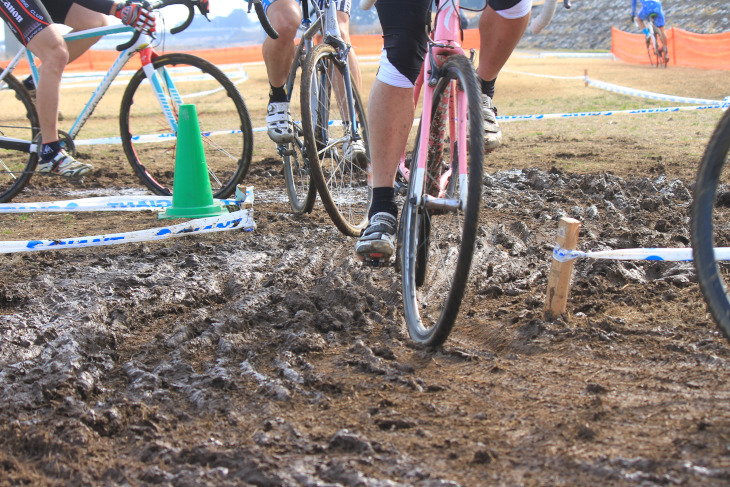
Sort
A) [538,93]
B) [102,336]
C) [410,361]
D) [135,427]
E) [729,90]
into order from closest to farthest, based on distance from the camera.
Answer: [135,427], [410,361], [102,336], [729,90], [538,93]

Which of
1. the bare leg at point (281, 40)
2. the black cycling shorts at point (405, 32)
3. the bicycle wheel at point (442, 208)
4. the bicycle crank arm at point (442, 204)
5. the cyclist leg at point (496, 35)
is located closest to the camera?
the bicycle wheel at point (442, 208)

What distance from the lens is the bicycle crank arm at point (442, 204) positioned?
2354 mm

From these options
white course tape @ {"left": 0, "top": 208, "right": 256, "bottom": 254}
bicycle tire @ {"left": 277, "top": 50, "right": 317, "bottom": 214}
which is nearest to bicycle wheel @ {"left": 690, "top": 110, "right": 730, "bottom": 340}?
bicycle tire @ {"left": 277, "top": 50, "right": 317, "bottom": 214}

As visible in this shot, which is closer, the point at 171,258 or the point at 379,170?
the point at 379,170

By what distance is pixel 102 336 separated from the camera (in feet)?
8.86

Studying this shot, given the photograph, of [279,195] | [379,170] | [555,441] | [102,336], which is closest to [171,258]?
[102,336]

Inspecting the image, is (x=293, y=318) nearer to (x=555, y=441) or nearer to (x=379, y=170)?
(x=379, y=170)

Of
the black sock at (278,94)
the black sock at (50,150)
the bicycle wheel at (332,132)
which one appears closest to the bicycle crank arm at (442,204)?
the bicycle wheel at (332,132)

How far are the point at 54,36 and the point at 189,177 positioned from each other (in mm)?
1445

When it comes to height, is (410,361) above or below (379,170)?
below

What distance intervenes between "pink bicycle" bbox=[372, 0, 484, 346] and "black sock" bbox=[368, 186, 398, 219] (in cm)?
20

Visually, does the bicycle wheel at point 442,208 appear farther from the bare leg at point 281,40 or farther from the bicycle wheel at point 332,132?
the bare leg at point 281,40

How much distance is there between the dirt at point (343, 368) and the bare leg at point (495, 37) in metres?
1.01

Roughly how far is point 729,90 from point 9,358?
1292 centimetres
